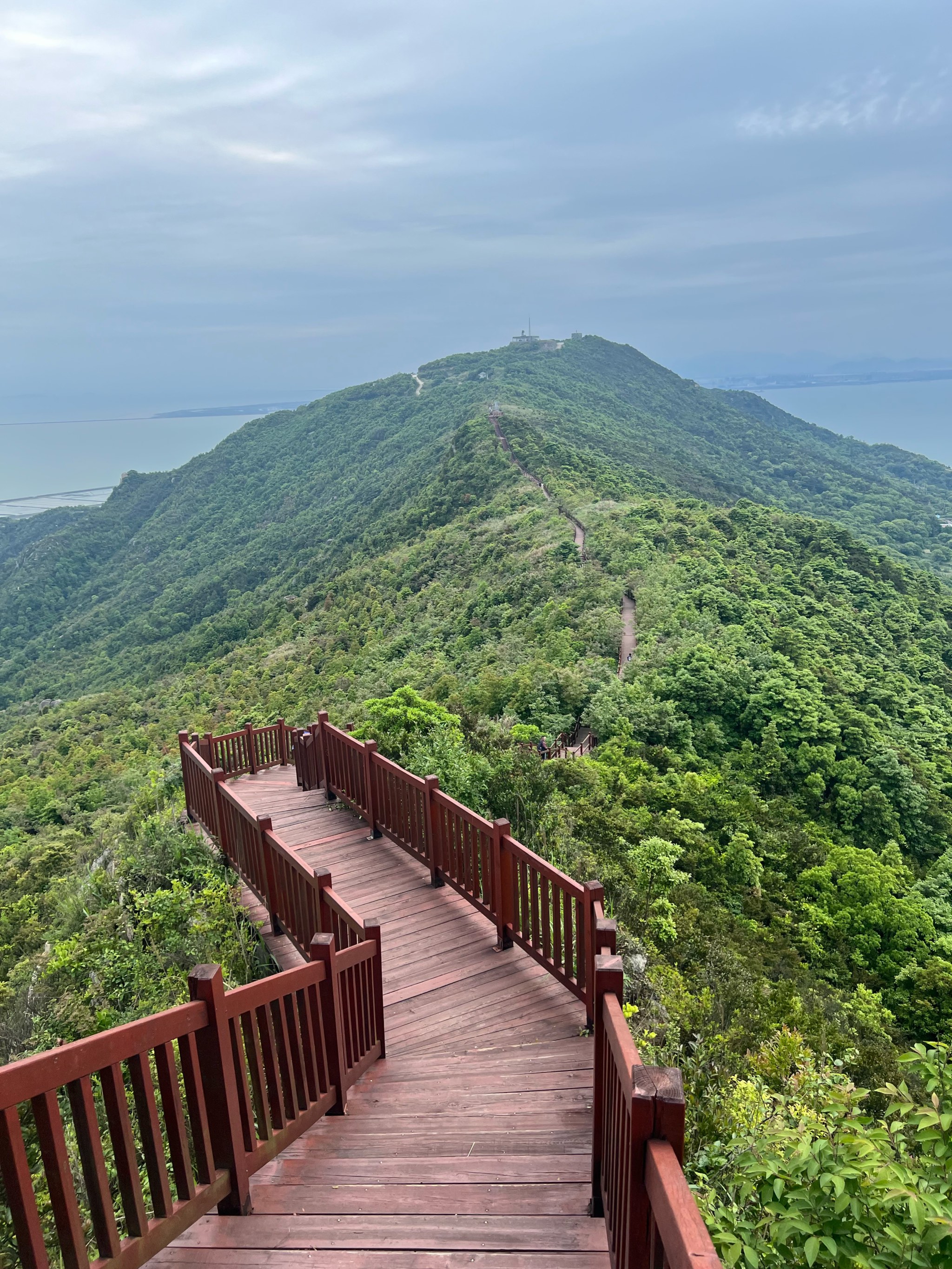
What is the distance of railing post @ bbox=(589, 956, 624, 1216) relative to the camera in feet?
9.63

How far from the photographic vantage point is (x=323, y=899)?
465cm

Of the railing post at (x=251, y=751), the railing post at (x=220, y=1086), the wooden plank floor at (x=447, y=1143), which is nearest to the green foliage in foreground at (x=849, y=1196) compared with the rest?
the wooden plank floor at (x=447, y=1143)

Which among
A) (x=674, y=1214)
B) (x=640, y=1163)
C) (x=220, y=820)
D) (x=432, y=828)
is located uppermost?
(x=674, y=1214)

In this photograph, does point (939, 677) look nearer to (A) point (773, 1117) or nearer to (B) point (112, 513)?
(A) point (773, 1117)

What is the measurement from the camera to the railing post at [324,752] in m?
9.01

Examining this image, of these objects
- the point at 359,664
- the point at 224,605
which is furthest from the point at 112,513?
the point at 359,664

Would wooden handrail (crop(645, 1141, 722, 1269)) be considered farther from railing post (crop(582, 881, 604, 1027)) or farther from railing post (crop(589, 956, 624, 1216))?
railing post (crop(582, 881, 604, 1027))

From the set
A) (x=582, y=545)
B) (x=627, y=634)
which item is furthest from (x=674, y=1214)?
(x=582, y=545)

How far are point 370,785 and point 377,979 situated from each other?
344 centimetres

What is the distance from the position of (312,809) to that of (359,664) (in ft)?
58.3

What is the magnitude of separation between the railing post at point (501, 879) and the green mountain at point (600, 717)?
3.34 feet

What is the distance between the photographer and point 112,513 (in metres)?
94.8

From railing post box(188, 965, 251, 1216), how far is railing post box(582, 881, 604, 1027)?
2147 millimetres

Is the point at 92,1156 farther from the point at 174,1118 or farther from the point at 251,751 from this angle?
the point at 251,751
